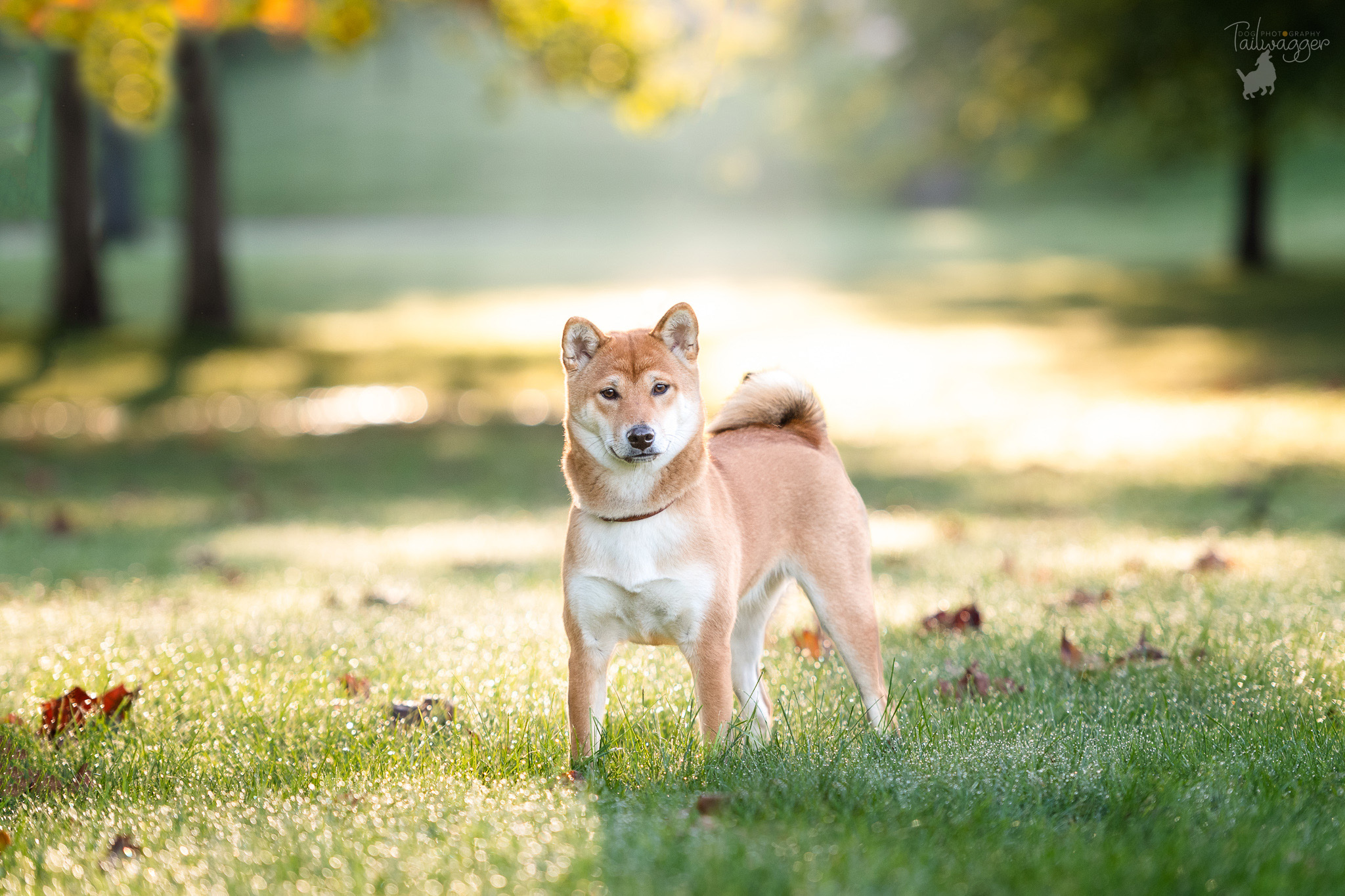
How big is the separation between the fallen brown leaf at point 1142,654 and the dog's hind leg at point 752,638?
1.28 metres

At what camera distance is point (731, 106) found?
6656cm

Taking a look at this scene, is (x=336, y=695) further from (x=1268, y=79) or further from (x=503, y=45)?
(x=1268, y=79)

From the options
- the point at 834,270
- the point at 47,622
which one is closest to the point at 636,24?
the point at 47,622

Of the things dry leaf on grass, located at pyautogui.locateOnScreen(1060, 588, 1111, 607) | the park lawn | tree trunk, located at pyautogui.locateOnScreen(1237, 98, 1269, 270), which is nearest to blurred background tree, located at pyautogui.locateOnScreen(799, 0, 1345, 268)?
tree trunk, located at pyautogui.locateOnScreen(1237, 98, 1269, 270)

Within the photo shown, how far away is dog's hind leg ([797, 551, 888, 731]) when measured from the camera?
4082mm

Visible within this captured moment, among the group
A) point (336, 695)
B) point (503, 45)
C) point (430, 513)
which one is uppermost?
point (503, 45)

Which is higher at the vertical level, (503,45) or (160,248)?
(503,45)

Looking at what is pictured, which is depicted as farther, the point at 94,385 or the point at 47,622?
the point at 94,385

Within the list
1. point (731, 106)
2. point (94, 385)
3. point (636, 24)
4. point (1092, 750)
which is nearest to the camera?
point (1092, 750)

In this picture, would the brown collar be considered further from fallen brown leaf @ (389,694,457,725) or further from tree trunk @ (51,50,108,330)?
tree trunk @ (51,50,108,330)

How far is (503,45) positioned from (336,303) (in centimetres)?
1621
